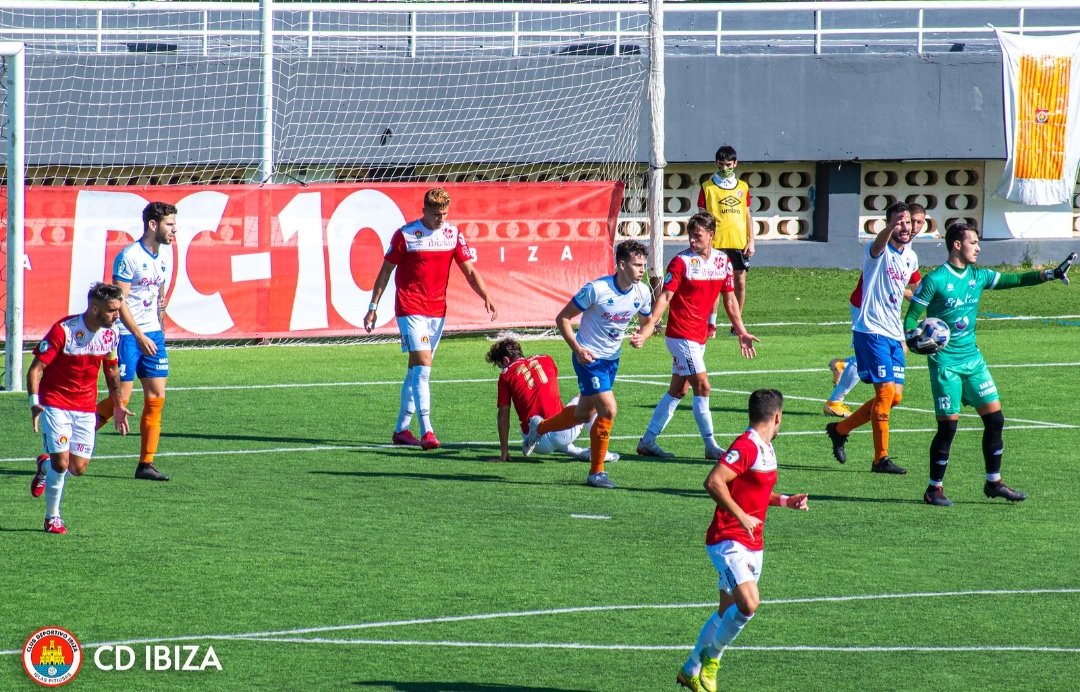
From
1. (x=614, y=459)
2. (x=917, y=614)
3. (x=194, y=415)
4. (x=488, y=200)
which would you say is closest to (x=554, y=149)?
(x=488, y=200)

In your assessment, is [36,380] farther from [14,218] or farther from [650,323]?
[14,218]

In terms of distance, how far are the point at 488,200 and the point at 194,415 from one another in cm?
734

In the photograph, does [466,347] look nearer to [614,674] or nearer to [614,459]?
[614,459]

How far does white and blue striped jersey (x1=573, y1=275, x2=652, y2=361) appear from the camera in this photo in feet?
39.0

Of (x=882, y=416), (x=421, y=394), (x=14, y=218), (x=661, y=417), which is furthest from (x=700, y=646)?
(x=14, y=218)

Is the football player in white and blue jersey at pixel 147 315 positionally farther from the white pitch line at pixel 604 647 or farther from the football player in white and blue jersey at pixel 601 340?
the white pitch line at pixel 604 647

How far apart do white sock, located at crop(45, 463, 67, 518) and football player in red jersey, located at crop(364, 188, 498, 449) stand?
14.1 ft

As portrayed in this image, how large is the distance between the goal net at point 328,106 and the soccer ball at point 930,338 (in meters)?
13.1

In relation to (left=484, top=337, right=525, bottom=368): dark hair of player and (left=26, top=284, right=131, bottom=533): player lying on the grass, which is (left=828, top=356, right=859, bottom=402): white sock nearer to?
(left=484, top=337, right=525, bottom=368): dark hair of player

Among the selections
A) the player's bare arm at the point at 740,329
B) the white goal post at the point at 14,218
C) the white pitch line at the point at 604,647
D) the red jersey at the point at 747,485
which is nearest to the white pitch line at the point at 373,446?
the player's bare arm at the point at 740,329

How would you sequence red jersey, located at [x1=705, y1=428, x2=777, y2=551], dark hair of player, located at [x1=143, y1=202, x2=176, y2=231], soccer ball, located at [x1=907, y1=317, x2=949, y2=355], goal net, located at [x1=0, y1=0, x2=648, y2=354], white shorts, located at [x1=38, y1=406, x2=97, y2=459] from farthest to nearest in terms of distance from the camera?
goal net, located at [x1=0, y1=0, x2=648, y2=354]
dark hair of player, located at [x1=143, y1=202, x2=176, y2=231]
soccer ball, located at [x1=907, y1=317, x2=949, y2=355]
white shorts, located at [x1=38, y1=406, x2=97, y2=459]
red jersey, located at [x1=705, y1=428, x2=777, y2=551]

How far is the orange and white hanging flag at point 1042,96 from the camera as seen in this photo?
25.3 metres

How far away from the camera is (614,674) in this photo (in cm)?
728

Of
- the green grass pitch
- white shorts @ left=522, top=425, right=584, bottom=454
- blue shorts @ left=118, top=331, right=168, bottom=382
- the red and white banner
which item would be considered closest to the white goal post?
the green grass pitch
